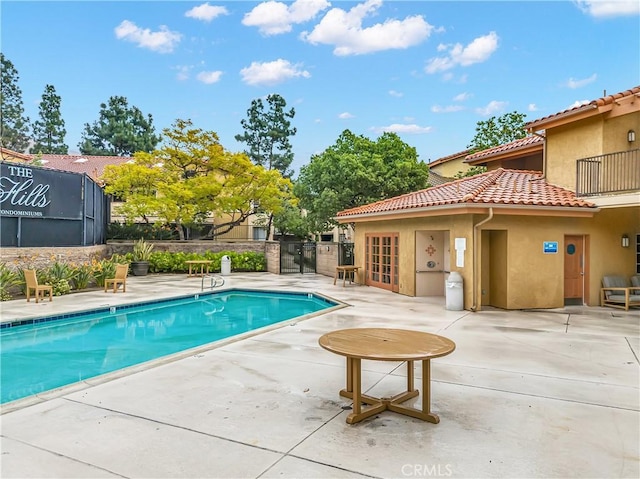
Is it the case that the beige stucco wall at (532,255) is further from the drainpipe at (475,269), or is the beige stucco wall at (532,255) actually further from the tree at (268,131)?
the tree at (268,131)

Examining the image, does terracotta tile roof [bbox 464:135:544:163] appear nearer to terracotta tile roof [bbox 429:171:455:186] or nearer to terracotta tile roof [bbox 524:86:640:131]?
terracotta tile roof [bbox 524:86:640:131]

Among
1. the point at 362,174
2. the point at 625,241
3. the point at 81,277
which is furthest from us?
the point at 362,174

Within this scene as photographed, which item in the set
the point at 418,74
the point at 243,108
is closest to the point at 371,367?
the point at 418,74

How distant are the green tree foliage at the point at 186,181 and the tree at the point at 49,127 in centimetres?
3078

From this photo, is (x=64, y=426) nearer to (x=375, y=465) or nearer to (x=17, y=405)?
(x=17, y=405)

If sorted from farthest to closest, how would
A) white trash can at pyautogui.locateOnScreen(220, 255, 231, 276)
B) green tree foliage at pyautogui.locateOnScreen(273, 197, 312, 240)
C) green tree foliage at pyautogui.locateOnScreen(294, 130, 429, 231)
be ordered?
green tree foliage at pyautogui.locateOnScreen(273, 197, 312, 240) → green tree foliage at pyautogui.locateOnScreen(294, 130, 429, 231) → white trash can at pyautogui.locateOnScreen(220, 255, 231, 276)

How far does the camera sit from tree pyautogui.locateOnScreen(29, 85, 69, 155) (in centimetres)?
4706

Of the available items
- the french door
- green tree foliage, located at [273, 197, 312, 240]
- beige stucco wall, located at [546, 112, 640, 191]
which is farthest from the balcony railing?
green tree foliage, located at [273, 197, 312, 240]

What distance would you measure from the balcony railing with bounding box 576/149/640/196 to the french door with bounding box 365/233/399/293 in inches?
227

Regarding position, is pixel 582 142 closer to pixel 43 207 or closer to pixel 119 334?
pixel 119 334

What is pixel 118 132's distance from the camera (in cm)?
4809

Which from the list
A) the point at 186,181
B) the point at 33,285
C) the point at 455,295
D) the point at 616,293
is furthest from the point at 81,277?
the point at 616,293

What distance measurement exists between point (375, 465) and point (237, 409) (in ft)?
5.85

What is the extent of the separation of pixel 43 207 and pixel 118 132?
123ft
